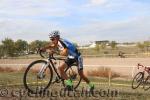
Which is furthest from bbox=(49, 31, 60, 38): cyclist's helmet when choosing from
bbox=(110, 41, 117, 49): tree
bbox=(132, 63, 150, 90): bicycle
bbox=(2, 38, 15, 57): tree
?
bbox=(110, 41, 117, 49): tree

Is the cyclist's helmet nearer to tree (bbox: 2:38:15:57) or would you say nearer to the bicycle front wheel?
the bicycle front wheel

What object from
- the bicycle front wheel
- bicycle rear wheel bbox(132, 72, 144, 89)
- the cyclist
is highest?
the cyclist

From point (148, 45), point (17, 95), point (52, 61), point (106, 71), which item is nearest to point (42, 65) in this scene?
point (52, 61)

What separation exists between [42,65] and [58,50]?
0.67 metres

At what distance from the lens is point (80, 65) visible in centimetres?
Answer: 1248

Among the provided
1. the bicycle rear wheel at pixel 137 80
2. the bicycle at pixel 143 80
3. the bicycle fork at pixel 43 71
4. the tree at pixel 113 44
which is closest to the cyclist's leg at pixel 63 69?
the bicycle fork at pixel 43 71

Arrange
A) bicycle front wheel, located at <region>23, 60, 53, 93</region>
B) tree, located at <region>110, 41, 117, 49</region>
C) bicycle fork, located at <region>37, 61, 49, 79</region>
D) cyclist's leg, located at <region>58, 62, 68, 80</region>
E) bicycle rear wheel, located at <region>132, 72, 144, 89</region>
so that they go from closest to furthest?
bicycle front wheel, located at <region>23, 60, 53, 93</region>, bicycle fork, located at <region>37, 61, 49, 79</region>, cyclist's leg, located at <region>58, 62, 68, 80</region>, bicycle rear wheel, located at <region>132, 72, 144, 89</region>, tree, located at <region>110, 41, 117, 49</region>

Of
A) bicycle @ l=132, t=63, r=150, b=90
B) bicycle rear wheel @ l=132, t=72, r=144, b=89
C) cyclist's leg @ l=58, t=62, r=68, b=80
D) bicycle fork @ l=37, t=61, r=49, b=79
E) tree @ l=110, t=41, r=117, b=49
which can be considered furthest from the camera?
tree @ l=110, t=41, r=117, b=49

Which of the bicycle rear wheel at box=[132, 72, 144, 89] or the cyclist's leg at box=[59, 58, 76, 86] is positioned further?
the bicycle rear wheel at box=[132, 72, 144, 89]

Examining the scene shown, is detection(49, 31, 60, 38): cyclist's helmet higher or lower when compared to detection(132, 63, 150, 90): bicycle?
higher

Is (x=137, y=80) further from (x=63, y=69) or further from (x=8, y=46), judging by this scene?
(x=8, y=46)

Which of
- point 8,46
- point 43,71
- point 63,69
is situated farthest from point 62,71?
point 8,46

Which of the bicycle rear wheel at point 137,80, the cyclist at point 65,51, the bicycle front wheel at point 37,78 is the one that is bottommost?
the bicycle rear wheel at point 137,80

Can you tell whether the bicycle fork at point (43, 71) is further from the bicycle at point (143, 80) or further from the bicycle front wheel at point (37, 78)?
the bicycle at point (143, 80)
